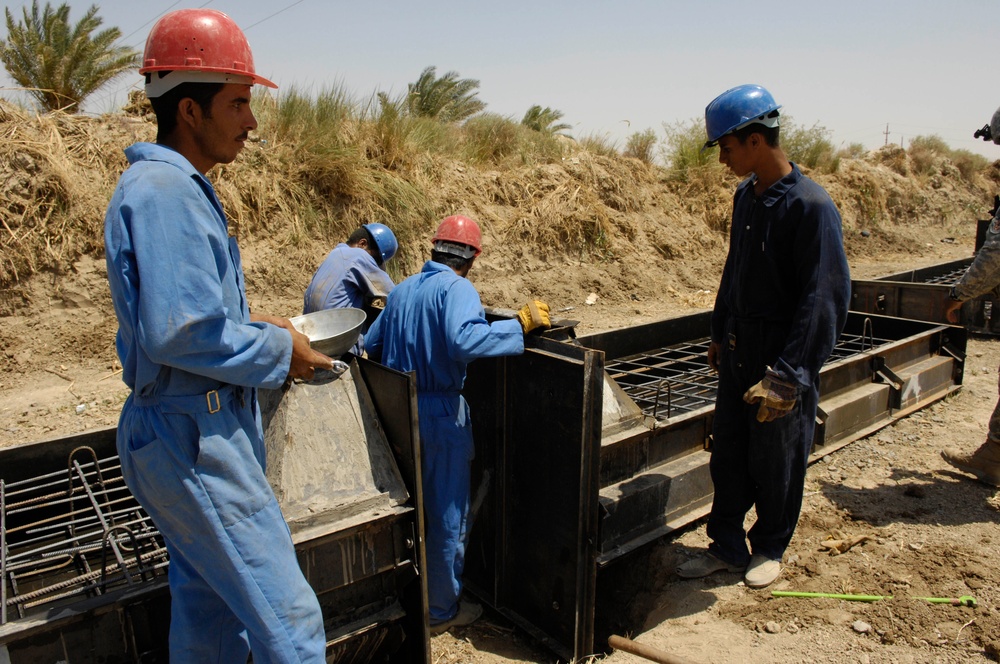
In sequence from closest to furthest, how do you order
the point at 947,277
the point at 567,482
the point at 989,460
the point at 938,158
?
1. the point at 567,482
2. the point at 989,460
3. the point at 947,277
4. the point at 938,158

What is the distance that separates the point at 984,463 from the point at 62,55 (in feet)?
43.2

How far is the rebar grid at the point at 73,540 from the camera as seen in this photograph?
262 centimetres

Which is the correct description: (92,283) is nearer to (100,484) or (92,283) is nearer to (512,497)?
(100,484)

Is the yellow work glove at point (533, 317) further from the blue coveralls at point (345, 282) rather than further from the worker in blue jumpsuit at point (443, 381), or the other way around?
the blue coveralls at point (345, 282)

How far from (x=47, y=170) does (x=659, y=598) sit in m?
8.02

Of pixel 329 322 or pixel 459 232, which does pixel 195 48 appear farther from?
pixel 459 232

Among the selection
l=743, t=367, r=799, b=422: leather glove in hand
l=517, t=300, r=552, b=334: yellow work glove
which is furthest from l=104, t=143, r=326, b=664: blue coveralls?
l=743, t=367, r=799, b=422: leather glove in hand

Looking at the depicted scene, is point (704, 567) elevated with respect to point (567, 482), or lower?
lower

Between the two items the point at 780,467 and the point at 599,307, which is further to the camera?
the point at 599,307

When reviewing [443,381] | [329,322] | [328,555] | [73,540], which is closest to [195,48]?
[329,322]

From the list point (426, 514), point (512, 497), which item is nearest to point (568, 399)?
point (512, 497)

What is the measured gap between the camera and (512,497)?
3.65 metres

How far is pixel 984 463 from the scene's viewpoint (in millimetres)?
4848

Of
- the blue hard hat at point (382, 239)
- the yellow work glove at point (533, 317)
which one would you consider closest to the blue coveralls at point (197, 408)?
the yellow work glove at point (533, 317)
